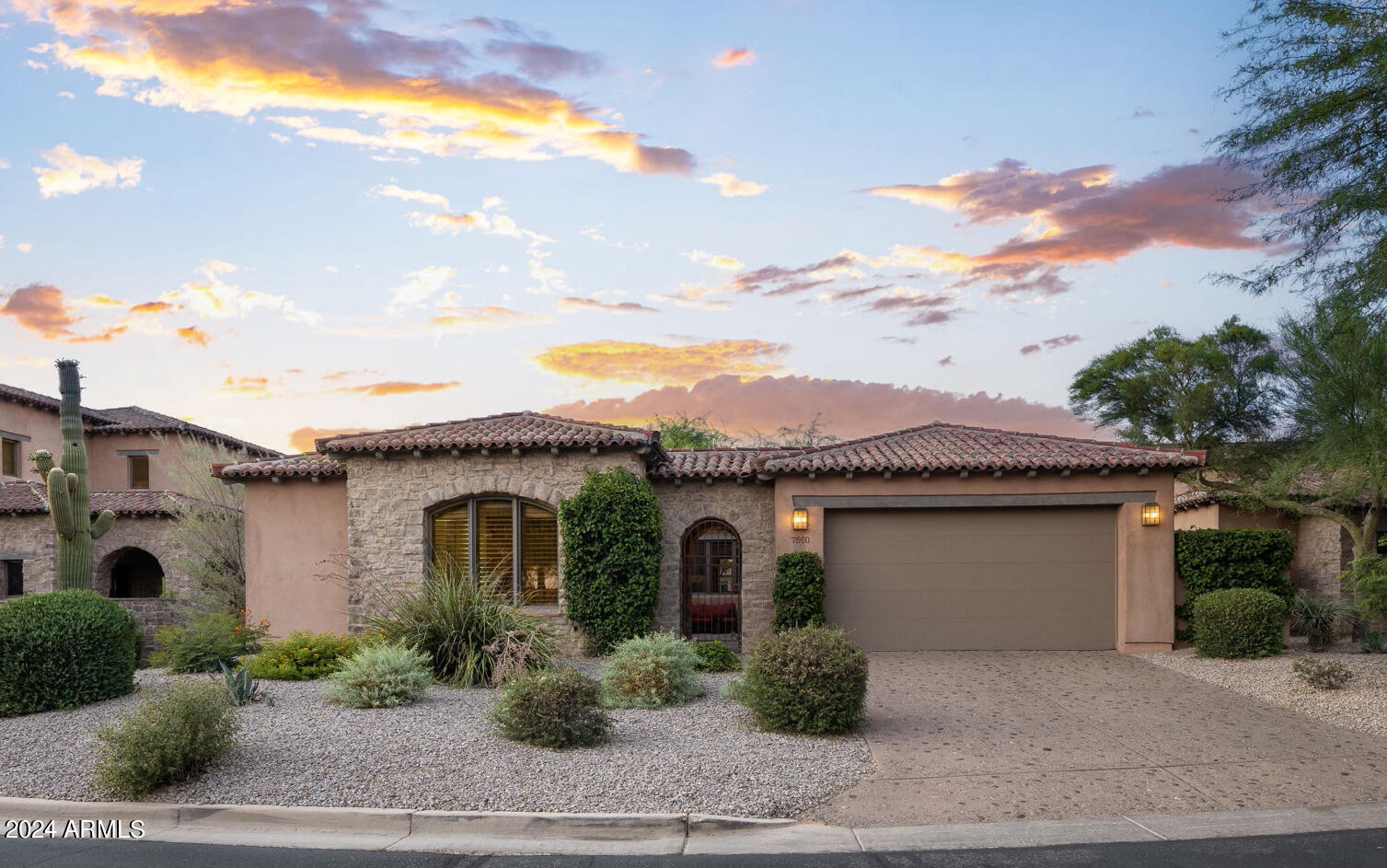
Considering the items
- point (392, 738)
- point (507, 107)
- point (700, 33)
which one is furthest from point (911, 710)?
point (507, 107)

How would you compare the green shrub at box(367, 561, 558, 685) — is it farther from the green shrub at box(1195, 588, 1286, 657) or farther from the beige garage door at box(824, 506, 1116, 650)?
the green shrub at box(1195, 588, 1286, 657)

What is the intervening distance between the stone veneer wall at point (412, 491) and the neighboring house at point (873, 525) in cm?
2

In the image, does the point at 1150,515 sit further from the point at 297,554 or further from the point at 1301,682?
the point at 297,554

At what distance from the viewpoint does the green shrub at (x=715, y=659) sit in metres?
12.6

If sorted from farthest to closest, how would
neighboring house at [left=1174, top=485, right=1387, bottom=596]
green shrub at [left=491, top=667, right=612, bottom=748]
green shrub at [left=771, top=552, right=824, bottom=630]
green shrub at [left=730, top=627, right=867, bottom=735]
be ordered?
neighboring house at [left=1174, top=485, right=1387, bottom=596]
green shrub at [left=771, top=552, right=824, bottom=630]
green shrub at [left=730, top=627, right=867, bottom=735]
green shrub at [left=491, top=667, right=612, bottom=748]

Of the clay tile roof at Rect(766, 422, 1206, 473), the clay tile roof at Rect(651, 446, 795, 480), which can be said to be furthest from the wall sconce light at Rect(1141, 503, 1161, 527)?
the clay tile roof at Rect(651, 446, 795, 480)

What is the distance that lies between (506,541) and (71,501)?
6.20 metres

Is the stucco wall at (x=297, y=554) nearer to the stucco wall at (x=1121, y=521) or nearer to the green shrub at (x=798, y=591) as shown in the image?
the green shrub at (x=798, y=591)

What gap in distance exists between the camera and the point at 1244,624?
44.2ft

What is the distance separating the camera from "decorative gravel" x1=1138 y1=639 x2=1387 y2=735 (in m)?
10.1

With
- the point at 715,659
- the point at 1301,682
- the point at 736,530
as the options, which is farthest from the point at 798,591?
the point at 1301,682

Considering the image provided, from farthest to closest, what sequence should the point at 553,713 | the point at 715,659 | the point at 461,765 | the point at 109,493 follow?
the point at 109,493 → the point at 715,659 → the point at 553,713 → the point at 461,765

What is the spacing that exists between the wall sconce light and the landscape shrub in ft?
12.2

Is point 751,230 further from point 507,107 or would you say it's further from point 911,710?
point 911,710
